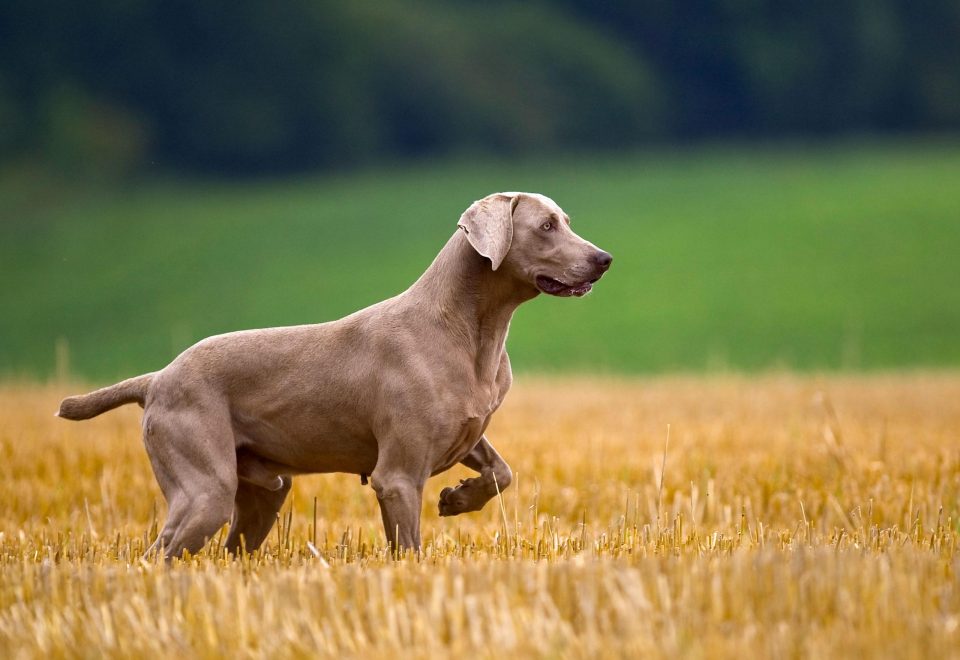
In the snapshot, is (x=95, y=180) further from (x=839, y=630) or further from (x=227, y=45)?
(x=839, y=630)

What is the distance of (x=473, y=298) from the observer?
6.34 m

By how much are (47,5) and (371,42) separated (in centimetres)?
1546

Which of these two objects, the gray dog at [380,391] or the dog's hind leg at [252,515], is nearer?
the gray dog at [380,391]

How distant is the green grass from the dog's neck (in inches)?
997

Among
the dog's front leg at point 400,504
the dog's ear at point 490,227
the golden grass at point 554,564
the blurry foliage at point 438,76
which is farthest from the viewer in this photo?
the blurry foliage at point 438,76

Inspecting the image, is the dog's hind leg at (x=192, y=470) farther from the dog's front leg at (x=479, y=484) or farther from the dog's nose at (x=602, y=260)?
the dog's nose at (x=602, y=260)

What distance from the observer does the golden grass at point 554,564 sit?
4.34 meters

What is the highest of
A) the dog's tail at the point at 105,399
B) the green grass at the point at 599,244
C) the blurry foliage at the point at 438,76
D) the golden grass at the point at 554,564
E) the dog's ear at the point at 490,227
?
the blurry foliage at the point at 438,76

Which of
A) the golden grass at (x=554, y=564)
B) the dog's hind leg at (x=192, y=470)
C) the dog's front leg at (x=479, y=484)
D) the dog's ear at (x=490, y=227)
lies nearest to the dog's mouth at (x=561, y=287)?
the dog's ear at (x=490, y=227)

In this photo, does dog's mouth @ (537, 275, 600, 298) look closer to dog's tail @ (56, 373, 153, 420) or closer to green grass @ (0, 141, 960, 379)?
dog's tail @ (56, 373, 153, 420)

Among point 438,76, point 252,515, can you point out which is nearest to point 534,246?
point 252,515

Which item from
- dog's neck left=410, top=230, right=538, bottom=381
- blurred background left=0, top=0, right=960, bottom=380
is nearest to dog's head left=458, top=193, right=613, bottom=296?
dog's neck left=410, top=230, right=538, bottom=381

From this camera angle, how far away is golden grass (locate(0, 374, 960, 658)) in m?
4.34

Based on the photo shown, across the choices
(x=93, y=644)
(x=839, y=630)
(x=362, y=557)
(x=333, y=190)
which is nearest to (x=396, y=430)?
(x=362, y=557)
